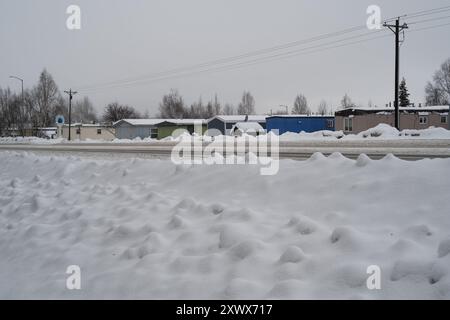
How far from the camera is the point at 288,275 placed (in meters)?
4.39

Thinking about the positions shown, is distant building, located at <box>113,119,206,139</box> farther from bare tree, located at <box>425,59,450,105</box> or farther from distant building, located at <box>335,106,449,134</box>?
bare tree, located at <box>425,59,450,105</box>

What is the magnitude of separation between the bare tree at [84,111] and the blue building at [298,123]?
101857 millimetres

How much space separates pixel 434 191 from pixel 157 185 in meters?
5.82

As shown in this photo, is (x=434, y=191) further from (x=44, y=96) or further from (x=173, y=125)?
(x=44, y=96)

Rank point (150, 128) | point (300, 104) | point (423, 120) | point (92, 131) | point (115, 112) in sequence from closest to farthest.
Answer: point (423, 120), point (150, 128), point (92, 131), point (115, 112), point (300, 104)

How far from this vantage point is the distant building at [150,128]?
62.7 m

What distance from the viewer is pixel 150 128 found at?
212ft

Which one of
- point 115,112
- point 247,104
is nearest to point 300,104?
point 247,104

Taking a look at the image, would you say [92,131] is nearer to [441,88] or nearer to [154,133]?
[154,133]

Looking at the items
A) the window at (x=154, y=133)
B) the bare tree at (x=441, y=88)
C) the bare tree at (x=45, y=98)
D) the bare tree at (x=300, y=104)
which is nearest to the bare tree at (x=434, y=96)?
the bare tree at (x=441, y=88)

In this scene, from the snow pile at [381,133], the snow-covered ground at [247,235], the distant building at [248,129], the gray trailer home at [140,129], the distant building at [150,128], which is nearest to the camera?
the snow-covered ground at [247,235]

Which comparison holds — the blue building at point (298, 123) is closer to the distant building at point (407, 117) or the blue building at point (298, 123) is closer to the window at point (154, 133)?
the distant building at point (407, 117)

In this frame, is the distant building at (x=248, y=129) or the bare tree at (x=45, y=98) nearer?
the distant building at (x=248, y=129)

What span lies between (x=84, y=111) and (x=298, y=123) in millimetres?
108933
